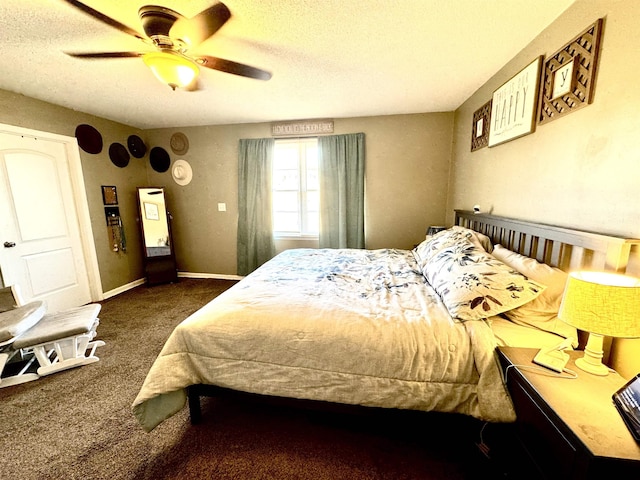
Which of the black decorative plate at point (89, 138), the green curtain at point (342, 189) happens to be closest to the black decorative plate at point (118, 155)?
the black decorative plate at point (89, 138)

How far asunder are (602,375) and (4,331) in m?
3.39

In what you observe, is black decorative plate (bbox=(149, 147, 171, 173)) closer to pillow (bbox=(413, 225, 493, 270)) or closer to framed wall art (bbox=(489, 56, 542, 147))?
pillow (bbox=(413, 225, 493, 270))

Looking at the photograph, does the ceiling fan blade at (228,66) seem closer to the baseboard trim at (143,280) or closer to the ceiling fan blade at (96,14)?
the ceiling fan blade at (96,14)

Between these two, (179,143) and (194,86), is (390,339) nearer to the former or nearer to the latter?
(194,86)

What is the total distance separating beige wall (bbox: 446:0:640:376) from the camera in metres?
1.11

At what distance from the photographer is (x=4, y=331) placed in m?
1.82

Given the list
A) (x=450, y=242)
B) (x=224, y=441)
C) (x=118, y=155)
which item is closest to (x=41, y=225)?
(x=118, y=155)

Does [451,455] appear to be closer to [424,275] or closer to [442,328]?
[442,328]

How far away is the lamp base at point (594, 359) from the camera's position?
1.00 metres

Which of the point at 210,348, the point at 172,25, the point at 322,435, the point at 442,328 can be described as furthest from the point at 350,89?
the point at 322,435

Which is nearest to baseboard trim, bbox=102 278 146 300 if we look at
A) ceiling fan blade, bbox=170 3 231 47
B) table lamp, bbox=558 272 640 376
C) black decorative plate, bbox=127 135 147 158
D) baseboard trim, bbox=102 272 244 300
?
baseboard trim, bbox=102 272 244 300

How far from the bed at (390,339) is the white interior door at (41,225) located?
2645mm

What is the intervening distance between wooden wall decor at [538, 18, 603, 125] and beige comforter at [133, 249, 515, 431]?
4.25ft

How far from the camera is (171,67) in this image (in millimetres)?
1609
